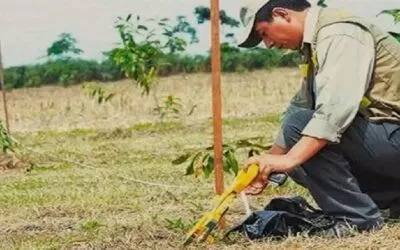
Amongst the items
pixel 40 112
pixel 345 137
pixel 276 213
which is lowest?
pixel 40 112

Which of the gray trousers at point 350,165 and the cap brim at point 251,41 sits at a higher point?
the cap brim at point 251,41

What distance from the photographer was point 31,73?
2317 centimetres

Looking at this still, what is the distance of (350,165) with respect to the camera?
4.66 metres

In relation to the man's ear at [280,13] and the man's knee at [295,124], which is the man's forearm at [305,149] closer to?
the man's knee at [295,124]

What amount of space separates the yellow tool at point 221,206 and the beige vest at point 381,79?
478 millimetres

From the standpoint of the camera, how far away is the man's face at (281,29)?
14.6ft

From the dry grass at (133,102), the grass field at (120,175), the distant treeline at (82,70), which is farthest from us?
the distant treeline at (82,70)

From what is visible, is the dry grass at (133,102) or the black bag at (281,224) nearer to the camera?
the black bag at (281,224)

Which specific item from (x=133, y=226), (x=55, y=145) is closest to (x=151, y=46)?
(x=55, y=145)

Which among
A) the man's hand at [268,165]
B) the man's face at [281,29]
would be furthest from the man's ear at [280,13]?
the man's hand at [268,165]

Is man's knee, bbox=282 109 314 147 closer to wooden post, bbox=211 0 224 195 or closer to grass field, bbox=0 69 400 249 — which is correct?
wooden post, bbox=211 0 224 195

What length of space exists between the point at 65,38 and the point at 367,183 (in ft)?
65.9

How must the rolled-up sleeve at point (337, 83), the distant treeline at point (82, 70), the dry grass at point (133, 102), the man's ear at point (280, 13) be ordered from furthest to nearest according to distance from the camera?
the distant treeline at point (82, 70), the dry grass at point (133, 102), the man's ear at point (280, 13), the rolled-up sleeve at point (337, 83)

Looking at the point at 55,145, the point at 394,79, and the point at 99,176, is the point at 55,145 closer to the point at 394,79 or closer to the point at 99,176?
the point at 99,176
